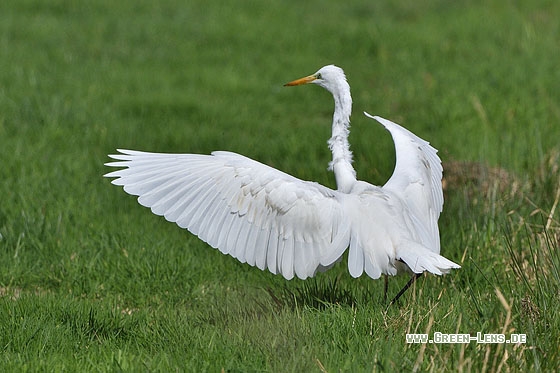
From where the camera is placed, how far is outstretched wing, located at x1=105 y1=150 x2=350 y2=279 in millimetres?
4324

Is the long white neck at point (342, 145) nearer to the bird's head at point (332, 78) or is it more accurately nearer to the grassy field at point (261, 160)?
the bird's head at point (332, 78)

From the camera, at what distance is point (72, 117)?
7.89 meters

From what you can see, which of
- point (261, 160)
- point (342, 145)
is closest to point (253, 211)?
point (342, 145)

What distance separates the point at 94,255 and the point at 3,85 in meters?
3.67

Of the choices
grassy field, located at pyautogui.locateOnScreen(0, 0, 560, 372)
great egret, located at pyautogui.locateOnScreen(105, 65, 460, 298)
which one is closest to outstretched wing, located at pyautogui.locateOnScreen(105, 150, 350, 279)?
great egret, located at pyautogui.locateOnScreen(105, 65, 460, 298)

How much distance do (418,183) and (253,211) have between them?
3.06ft

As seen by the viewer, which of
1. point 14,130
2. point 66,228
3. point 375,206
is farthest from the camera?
point 14,130

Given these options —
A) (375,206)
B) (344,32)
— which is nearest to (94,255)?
(375,206)

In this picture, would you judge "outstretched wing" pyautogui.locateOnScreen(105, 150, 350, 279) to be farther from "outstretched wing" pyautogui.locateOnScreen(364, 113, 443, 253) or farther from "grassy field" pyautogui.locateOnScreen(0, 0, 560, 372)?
"outstretched wing" pyautogui.locateOnScreen(364, 113, 443, 253)

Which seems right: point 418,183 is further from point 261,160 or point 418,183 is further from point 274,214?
point 261,160

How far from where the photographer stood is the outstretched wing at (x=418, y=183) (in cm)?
464

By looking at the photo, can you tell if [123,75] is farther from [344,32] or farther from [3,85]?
[344,32]

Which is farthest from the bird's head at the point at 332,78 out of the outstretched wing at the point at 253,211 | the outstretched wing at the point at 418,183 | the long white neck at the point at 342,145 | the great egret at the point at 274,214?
the outstretched wing at the point at 253,211

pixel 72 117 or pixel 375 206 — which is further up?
pixel 375 206
